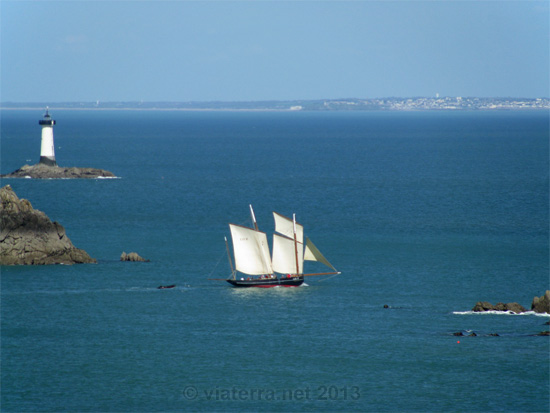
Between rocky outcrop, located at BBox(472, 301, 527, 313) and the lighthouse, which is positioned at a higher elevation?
the lighthouse

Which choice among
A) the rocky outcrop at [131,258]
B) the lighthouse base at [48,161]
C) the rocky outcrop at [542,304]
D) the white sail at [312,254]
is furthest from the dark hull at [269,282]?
the lighthouse base at [48,161]

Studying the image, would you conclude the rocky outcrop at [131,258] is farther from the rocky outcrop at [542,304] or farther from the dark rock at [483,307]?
the rocky outcrop at [542,304]

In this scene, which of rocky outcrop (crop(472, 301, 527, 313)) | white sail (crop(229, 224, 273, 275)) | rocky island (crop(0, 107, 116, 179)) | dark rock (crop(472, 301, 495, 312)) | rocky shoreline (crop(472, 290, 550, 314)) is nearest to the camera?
rocky shoreline (crop(472, 290, 550, 314))

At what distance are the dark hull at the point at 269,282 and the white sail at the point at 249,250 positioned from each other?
1.67 m

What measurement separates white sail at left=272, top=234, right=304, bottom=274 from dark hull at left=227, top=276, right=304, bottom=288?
1599 mm

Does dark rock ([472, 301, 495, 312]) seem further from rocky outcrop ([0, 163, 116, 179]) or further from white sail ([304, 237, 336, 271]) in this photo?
rocky outcrop ([0, 163, 116, 179])

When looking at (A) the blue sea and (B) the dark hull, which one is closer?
(A) the blue sea

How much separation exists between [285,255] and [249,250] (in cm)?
308

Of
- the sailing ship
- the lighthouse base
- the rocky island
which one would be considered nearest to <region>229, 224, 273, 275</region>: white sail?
the sailing ship

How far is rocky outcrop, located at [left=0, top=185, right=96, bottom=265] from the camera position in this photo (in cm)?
7912

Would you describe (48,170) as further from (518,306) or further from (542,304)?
(542,304)

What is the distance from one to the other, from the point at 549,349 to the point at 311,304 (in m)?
18.8

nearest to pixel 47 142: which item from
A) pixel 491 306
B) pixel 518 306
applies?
pixel 491 306

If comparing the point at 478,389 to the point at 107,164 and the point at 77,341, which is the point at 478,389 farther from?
the point at 107,164
